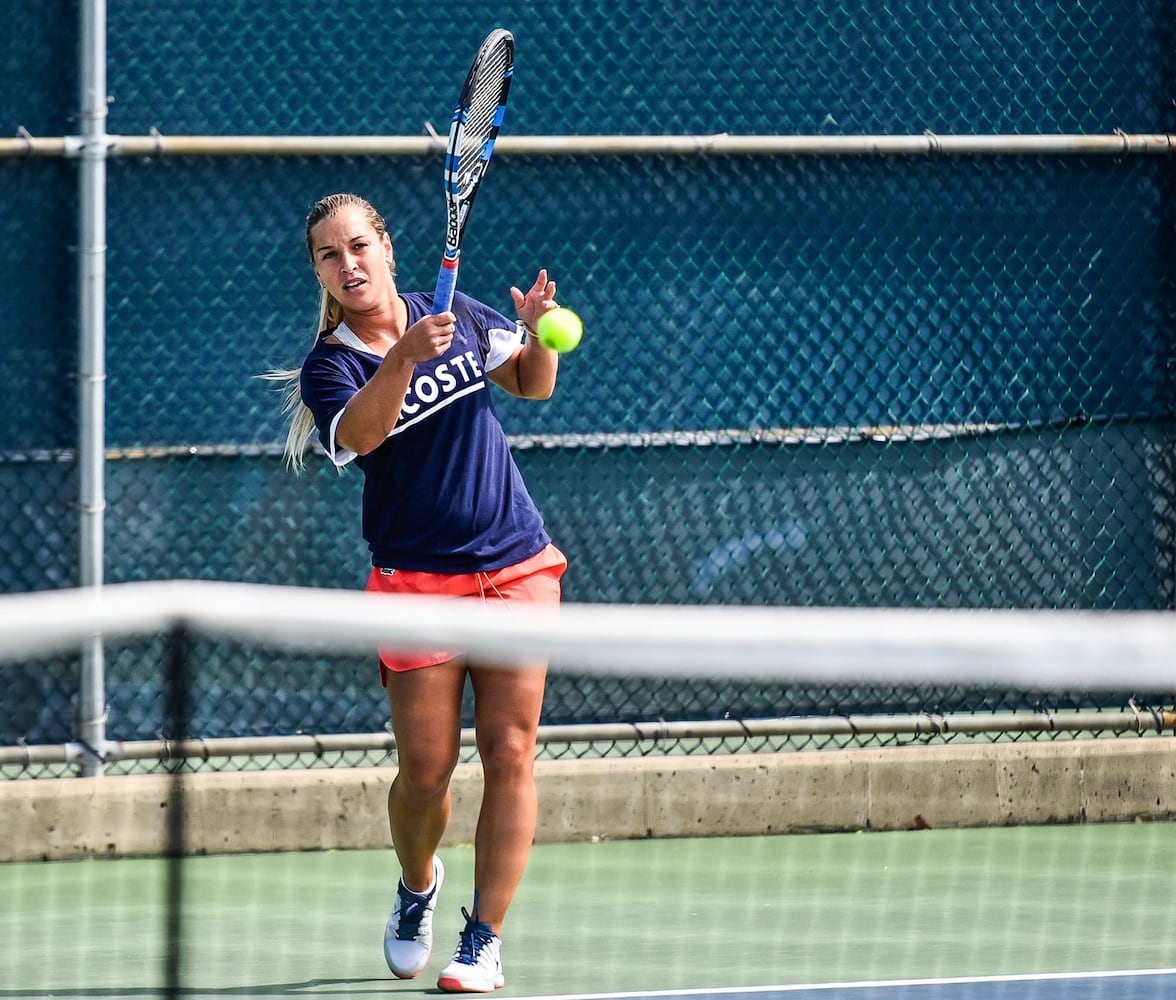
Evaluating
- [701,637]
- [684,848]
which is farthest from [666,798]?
[701,637]

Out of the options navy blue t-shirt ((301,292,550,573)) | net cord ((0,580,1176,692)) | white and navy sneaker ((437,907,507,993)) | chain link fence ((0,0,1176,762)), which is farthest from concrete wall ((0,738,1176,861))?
net cord ((0,580,1176,692))

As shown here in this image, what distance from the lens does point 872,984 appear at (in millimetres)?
4645

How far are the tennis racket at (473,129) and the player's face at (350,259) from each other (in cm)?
14

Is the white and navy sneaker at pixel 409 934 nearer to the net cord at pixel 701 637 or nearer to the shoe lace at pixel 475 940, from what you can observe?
the shoe lace at pixel 475 940

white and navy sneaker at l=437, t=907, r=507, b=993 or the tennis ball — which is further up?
the tennis ball

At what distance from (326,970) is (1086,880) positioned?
7.02 ft

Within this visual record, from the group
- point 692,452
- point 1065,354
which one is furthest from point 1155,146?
point 692,452

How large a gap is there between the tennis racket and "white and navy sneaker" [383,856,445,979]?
4.20ft

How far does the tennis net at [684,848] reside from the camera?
4781 millimetres

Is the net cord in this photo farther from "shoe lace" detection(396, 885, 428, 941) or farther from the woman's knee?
"shoe lace" detection(396, 885, 428, 941)

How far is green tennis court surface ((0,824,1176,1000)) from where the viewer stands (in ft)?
15.4

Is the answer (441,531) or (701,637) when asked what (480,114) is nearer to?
(441,531)

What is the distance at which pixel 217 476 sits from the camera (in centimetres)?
642

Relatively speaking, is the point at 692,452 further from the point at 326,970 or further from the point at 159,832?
the point at 326,970
